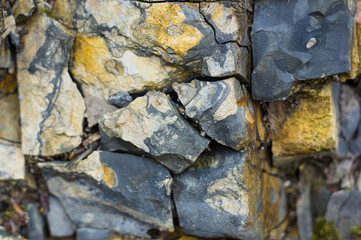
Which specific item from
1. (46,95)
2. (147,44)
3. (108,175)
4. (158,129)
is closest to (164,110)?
→ (158,129)

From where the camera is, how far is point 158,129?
309 centimetres

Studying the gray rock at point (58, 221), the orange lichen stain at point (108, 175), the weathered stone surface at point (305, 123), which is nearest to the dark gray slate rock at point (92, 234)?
the gray rock at point (58, 221)

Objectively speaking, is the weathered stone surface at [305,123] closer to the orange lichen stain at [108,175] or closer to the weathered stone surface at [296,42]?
the weathered stone surface at [296,42]

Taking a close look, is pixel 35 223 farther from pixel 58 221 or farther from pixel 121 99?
pixel 121 99

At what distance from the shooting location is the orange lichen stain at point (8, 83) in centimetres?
357

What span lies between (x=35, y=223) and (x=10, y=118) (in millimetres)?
1251

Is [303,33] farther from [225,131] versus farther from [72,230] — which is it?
[72,230]

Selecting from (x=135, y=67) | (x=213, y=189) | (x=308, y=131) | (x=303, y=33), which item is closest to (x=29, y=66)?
(x=135, y=67)

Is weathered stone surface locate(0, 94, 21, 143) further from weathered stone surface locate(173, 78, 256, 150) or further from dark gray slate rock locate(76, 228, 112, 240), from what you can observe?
weathered stone surface locate(173, 78, 256, 150)

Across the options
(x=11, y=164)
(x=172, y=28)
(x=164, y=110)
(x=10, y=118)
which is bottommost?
(x=11, y=164)

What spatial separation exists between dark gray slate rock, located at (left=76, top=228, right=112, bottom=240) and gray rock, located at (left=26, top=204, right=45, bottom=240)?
46 cm

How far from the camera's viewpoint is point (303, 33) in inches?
112

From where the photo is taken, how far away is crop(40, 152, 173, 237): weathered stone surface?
10.9ft

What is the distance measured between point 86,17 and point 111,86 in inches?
27.9
